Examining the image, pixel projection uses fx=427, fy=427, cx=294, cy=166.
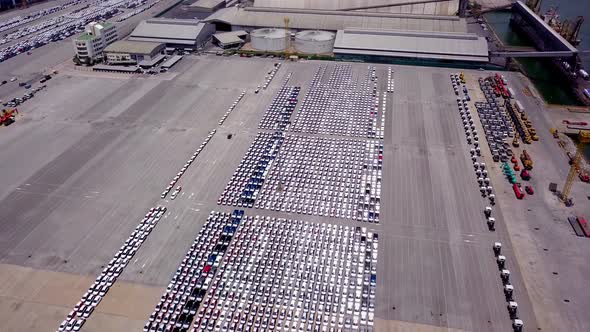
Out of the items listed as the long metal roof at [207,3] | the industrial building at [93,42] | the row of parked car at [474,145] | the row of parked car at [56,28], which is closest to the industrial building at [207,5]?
the long metal roof at [207,3]

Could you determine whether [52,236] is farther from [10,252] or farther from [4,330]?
[4,330]

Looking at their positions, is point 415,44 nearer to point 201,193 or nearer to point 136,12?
point 201,193

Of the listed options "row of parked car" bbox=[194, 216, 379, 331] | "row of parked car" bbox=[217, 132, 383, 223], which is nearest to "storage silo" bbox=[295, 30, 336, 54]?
"row of parked car" bbox=[217, 132, 383, 223]

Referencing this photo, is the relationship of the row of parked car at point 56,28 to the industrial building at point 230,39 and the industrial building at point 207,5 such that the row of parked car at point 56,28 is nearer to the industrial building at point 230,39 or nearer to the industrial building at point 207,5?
the industrial building at point 207,5

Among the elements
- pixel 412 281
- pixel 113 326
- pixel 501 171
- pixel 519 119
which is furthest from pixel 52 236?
pixel 519 119

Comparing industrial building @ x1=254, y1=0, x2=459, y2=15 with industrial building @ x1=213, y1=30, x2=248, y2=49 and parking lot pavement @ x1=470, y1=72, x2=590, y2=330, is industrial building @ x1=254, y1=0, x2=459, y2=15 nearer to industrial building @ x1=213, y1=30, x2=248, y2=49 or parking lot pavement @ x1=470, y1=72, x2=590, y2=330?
industrial building @ x1=213, y1=30, x2=248, y2=49
